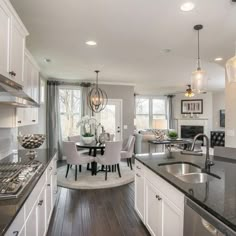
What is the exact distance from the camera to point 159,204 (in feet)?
6.12

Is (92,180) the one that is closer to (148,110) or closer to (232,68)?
(232,68)

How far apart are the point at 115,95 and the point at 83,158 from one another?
3.11 metres

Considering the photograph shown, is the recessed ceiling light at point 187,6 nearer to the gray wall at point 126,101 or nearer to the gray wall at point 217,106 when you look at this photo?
the gray wall at point 126,101

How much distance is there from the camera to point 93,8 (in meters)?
2.16

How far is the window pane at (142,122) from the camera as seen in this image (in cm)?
952

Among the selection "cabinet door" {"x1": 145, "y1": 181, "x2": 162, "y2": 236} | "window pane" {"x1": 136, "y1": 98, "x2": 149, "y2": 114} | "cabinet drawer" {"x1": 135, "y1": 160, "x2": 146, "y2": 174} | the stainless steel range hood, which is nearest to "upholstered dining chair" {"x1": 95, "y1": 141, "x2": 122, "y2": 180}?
"cabinet drawer" {"x1": 135, "y1": 160, "x2": 146, "y2": 174}

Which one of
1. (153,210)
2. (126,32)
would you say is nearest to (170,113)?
(126,32)

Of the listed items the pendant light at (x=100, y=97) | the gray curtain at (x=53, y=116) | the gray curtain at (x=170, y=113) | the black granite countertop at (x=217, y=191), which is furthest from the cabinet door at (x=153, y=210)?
the gray curtain at (x=170, y=113)

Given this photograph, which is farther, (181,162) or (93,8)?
(181,162)

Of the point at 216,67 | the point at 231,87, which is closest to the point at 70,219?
the point at 231,87

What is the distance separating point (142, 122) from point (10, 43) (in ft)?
26.8

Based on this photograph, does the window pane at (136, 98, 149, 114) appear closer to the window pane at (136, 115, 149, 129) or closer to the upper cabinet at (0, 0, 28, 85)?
the window pane at (136, 115, 149, 129)

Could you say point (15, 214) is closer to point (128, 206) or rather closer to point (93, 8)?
point (93, 8)

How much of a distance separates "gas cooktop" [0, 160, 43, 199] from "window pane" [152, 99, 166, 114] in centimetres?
817
